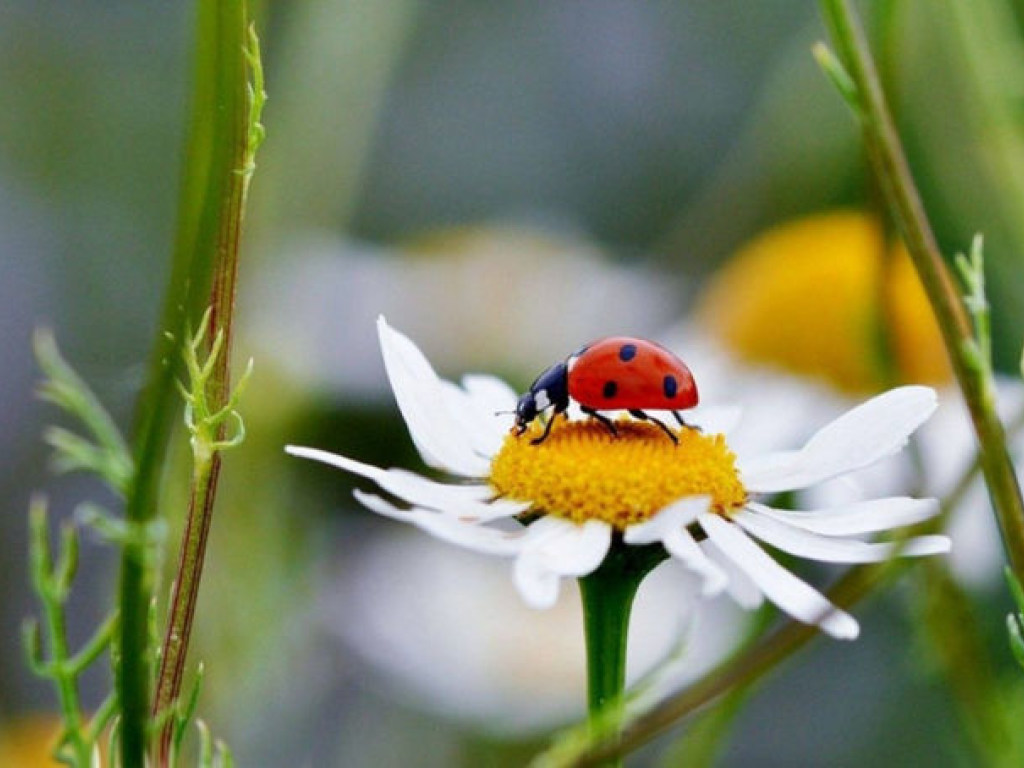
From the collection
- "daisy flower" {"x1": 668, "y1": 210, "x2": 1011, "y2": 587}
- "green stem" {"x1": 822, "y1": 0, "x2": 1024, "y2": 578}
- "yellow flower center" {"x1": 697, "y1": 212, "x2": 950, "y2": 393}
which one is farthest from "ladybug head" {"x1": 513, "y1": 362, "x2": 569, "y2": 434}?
"yellow flower center" {"x1": 697, "y1": 212, "x2": 950, "y2": 393}

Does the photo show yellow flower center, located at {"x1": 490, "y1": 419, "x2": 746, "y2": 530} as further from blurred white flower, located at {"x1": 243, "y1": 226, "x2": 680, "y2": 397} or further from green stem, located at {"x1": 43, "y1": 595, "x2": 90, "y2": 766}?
blurred white flower, located at {"x1": 243, "y1": 226, "x2": 680, "y2": 397}

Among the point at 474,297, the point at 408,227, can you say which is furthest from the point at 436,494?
the point at 408,227

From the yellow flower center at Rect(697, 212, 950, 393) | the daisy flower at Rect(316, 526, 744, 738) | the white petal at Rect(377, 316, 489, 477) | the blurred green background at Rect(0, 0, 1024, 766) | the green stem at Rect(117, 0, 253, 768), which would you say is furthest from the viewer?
the yellow flower center at Rect(697, 212, 950, 393)

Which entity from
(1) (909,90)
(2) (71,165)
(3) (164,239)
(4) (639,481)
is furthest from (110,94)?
(4) (639,481)

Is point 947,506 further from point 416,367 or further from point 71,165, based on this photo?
point 71,165

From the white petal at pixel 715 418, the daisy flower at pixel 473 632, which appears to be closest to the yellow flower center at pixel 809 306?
the daisy flower at pixel 473 632

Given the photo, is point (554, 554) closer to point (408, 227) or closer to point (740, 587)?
point (740, 587)
